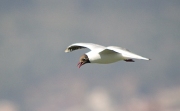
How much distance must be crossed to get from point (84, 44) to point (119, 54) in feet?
10.0

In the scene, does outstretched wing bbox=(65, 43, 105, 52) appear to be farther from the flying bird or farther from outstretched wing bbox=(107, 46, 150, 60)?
outstretched wing bbox=(107, 46, 150, 60)

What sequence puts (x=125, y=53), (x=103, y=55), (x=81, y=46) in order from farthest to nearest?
(x=81, y=46), (x=103, y=55), (x=125, y=53)

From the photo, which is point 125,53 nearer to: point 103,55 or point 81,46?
point 103,55

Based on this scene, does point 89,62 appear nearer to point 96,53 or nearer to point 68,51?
point 96,53

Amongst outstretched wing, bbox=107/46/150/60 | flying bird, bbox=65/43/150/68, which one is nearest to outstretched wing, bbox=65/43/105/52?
flying bird, bbox=65/43/150/68

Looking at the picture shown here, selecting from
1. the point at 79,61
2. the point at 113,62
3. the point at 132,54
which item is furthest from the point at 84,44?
the point at 132,54

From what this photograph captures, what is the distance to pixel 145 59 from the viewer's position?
55.5 ft

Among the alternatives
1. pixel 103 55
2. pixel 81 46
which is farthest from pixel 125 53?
pixel 81 46

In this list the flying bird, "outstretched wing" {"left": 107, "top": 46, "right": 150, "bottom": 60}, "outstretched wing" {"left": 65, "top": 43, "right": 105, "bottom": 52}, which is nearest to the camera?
"outstretched wing" {"left": 107, "top": 46, "right": 150, "bottom": 60}

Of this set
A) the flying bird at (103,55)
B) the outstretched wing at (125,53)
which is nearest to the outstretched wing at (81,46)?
Answer: the flying bird at (103,55)

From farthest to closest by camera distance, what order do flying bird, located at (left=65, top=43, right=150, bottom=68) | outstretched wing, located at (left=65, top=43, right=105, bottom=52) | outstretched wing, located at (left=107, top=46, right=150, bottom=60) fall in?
outstretched wing, located at (left=65, top=43, right=105, bottom=52) → flying bird, located at (left=65, top=43, right=150, bottom=68) → outstretched wing, located at (left=107, top=46, right=150, bottom=60)

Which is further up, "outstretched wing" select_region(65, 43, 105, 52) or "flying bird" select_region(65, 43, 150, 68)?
"outstretched wing" select_region(65, 43, 105, 52)

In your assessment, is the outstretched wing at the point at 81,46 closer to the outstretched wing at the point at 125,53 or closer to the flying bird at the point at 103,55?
the flying bird at the point at 103,55

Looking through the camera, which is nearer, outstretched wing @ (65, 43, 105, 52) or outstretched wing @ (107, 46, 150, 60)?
outstretched wing @ (107, 46, 150, 60)
